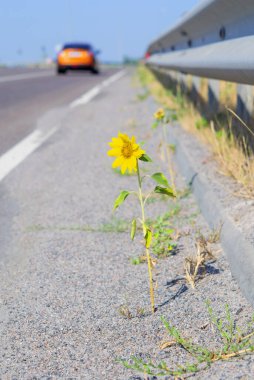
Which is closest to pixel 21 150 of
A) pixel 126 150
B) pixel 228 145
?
pixel 228 145

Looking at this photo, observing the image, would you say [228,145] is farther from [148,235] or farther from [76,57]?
[76,57]

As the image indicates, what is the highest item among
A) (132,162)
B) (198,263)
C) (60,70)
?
(132,162)

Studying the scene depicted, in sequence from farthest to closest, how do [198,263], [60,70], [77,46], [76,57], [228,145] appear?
[60,70], [77,46], [76,57], [228,145], [198,263]

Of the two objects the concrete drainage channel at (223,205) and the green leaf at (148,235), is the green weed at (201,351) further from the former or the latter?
the green leaf at (148,235)

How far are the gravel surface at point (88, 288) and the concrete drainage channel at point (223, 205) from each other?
67 mm

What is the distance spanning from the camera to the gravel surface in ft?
7.06

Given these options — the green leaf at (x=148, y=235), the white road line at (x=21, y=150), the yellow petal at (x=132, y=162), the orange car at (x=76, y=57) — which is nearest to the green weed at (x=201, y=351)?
the green leaf at (x=148, y=235)

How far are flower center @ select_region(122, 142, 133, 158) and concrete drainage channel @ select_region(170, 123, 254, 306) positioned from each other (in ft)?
1.97

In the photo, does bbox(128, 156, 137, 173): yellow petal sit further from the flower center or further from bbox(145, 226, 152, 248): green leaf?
bbox(145, 226, 152, 248): green leaf

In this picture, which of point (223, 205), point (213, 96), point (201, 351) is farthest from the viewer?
point (213, 96)

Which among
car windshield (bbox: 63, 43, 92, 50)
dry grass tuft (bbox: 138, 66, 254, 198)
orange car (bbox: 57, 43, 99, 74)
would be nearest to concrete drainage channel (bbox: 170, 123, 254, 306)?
dry grass tuft (bbox: 138, 66, 254, 198)

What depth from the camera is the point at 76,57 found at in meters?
27.5

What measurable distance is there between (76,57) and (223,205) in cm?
2503

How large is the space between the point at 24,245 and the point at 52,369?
4.42 ft
